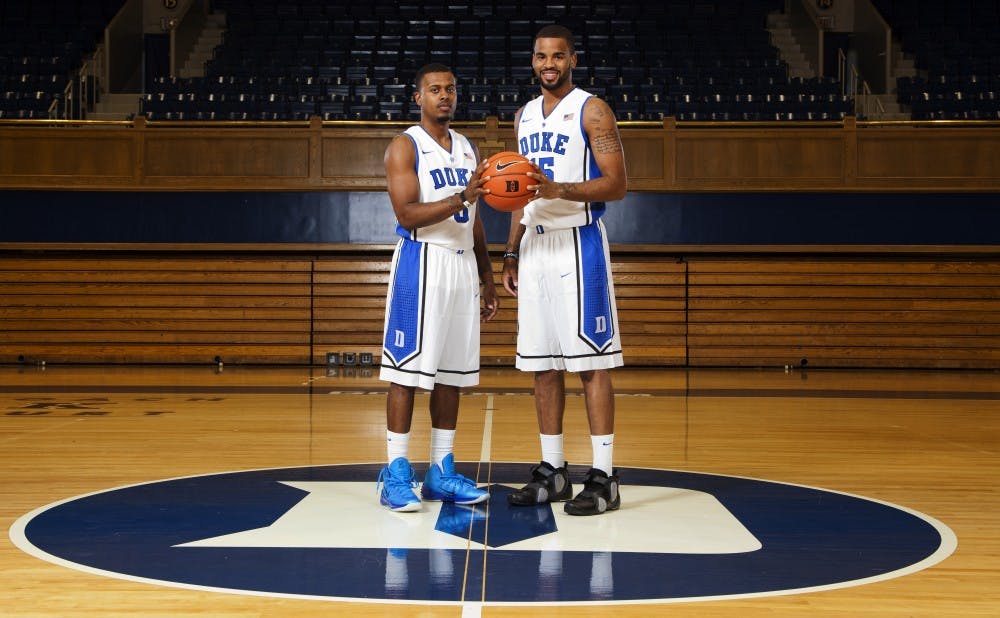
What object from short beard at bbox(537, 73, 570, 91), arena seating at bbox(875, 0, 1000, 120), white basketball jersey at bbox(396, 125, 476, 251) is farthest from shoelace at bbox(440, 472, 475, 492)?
arena seating at bbox(875, 0, 1000, 120)

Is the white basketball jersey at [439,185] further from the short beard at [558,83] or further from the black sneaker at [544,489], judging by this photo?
the black sneaker at [544,489]

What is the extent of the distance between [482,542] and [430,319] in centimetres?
101

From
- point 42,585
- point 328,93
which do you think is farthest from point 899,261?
point 42,585

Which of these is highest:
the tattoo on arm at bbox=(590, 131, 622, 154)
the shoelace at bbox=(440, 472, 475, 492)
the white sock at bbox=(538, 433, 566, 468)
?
the tattoo on arm at bbox=(590, 131, 622, 154)

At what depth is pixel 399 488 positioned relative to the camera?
3.89 meters

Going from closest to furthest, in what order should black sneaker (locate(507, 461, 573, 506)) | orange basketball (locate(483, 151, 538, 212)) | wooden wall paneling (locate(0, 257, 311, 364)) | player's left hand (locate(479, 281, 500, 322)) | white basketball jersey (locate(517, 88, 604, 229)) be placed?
orange basketball (locate(483, 151, 538, 212)), black sneaker (locate(507, 461, 573, 506)), white basketball jersey (locate(517, 88, 604, 229)), player's left hand (locate(479, 281, 500, 322)), wooden wall paneling (locate(0, 257, 311, 364))

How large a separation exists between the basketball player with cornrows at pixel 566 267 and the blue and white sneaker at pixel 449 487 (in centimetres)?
15

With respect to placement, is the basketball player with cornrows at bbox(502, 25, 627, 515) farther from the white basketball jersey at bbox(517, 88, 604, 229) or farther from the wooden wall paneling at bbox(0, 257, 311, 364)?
the wooden wall paneling at bbox(0, 257, 311, 364)

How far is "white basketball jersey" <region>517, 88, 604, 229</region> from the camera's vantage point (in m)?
4.15

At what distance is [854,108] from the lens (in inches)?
519

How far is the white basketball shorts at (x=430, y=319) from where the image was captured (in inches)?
159

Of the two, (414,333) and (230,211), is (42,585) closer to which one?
(414,333)

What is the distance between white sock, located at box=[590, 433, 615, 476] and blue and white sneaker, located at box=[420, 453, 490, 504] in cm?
45

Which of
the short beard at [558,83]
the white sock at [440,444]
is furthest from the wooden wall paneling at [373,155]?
the white sock at [440,444]
